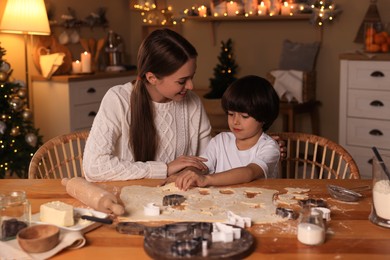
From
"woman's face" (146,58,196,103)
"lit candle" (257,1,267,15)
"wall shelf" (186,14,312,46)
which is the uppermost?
"lit candle" (257,1,267,15)

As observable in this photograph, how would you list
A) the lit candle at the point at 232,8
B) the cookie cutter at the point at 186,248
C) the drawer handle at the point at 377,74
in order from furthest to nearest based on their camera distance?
the lit candle at the point at 232,8 < the drawer handle at the point at 377,74 < the cookie cutter at the point at 186,248

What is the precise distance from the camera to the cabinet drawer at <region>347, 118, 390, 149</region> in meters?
4.22

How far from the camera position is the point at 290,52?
16.3 ft

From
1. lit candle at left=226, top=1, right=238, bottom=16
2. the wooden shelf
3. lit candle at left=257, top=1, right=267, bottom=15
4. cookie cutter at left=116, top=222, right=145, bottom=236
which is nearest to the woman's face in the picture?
cookie cutter at left=116, top=222, right=145, bottom=236

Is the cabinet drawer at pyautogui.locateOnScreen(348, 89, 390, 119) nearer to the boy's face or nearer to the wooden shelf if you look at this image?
the wooden shelf

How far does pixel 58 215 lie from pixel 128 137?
2.54 feet

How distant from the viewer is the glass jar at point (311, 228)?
1.44 m

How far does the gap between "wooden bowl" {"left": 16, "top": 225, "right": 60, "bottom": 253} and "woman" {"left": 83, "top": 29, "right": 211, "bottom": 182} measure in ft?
1.95

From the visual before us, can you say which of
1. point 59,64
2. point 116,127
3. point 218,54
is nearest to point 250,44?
point 218,54

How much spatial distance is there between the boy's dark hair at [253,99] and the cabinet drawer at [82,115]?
2.53 m

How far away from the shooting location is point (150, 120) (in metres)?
2.32

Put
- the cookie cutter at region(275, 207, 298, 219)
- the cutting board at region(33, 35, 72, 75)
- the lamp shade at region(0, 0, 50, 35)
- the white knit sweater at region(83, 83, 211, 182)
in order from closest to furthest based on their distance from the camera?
the cookie cutter at region(275, 207, 298, 219) < the white knit sweater at region(83, 83, 211, 182) < the lamp shade at region(0, 0, 50, 35) < the cutting board at region(33, 35, 72, 75)

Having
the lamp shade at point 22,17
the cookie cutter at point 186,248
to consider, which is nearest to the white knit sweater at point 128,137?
the cookie cutter at point 186,248

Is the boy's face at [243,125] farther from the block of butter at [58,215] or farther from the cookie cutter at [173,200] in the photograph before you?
the block of butter at [58,215]
